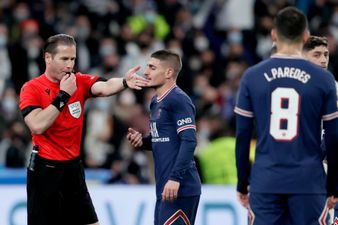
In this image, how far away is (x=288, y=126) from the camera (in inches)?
312

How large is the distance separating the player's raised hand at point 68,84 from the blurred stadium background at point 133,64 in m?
4.04

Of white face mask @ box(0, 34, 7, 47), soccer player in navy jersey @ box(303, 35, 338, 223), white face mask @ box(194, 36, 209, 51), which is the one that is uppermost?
white face mask @ box(194, 36, 209, 51)

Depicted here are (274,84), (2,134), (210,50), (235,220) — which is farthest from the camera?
(210,50)

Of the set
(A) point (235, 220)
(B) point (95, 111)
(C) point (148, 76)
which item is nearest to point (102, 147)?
(B) point (95, 111)

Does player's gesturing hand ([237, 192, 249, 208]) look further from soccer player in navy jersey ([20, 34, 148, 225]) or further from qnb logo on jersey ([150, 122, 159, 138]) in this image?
soccer player in navy jersey ([20, 34, 148, 225])

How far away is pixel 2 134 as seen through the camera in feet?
58.1

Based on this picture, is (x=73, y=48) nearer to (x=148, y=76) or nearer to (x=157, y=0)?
(x=148, y=76)

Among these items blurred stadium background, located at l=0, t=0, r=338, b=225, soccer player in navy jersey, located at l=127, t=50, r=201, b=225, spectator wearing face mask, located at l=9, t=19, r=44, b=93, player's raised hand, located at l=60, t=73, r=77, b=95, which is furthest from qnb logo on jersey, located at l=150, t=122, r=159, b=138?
spectator wearing face mask, located at l=9, t=19, r=44, b=93

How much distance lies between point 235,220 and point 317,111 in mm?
5891

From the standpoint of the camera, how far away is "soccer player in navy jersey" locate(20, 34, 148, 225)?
9.70 m

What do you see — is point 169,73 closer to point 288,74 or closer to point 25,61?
point 288,74

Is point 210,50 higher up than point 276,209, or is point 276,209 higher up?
point 210,50

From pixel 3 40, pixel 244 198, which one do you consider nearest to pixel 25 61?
pixel 3 40

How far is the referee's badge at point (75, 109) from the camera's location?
980 centimetres
